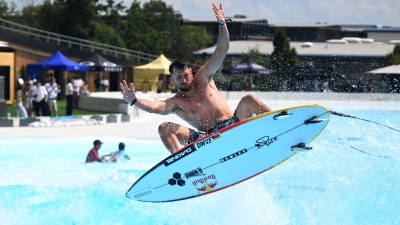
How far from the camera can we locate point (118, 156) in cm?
1266

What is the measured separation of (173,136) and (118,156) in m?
5.78

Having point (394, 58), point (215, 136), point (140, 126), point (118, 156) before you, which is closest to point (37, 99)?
point (140, 126)

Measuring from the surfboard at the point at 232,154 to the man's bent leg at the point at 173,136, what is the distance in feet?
0.56

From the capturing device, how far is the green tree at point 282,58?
26.1 metres

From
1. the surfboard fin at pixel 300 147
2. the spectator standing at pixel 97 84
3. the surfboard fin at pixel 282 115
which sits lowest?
the spectator standing at pixel 97 84

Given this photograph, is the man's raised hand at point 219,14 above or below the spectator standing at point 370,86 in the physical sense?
above

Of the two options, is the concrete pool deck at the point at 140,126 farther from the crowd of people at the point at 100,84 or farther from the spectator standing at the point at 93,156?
the crowd of people at the point at 100,84

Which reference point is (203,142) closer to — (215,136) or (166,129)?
(215,136)

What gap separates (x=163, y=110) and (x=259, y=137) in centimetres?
101

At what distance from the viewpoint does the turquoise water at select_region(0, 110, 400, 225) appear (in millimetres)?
8180

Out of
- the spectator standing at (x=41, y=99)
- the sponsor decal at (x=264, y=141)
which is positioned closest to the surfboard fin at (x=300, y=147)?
the sponsor decal at (x=264, y=141)

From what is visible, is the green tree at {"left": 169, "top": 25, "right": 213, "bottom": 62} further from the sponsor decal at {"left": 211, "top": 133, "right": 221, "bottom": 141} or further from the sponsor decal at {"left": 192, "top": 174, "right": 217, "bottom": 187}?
the sponsor decal at {"left": 211, "top": 133, "right": 221, "bottom": 141}

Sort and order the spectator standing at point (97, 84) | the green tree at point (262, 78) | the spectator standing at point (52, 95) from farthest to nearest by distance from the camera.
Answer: the spectator standing at point (97, 84), the green tree at point (262, 78), the spectator standing at point (52, 95)

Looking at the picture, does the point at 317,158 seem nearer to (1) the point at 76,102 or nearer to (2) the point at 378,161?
(2) the point at 378,161
